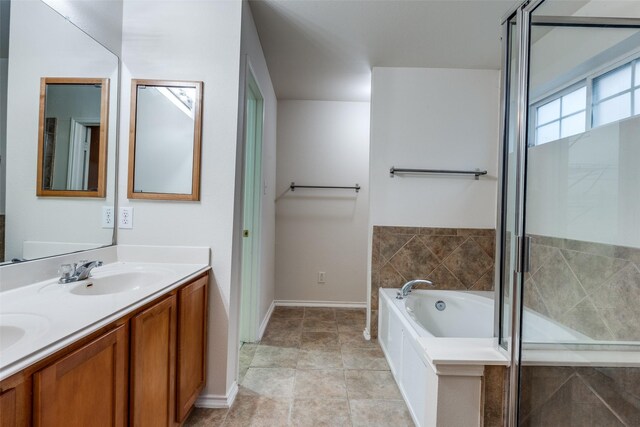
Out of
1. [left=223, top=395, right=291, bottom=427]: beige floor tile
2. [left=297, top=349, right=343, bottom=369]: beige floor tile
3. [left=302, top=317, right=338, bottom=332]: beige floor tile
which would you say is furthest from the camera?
[left=302, top=317, right=338, bottom=332]: beige floor tile

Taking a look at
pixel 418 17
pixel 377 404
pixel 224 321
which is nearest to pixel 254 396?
pixel 224 321

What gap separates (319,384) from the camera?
192cm

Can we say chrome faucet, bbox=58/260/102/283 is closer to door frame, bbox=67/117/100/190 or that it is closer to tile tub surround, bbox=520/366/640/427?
door frame, bbox=67/117/100/190

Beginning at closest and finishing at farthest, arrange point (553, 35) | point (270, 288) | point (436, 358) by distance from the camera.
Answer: point (436, 358) → point (553, 35) → point (270, 288)

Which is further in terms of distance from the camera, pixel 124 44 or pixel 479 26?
pixel 479 26

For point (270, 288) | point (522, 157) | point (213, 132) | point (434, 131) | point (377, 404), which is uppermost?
point (434, 131)

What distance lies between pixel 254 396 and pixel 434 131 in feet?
8.34

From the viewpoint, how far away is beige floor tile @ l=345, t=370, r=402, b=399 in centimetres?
183

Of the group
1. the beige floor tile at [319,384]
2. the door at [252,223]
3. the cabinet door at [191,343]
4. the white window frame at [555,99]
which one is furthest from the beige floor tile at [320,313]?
the white window frame at [555,99]

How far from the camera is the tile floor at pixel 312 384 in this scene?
5.27 ft

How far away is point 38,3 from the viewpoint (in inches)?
46.8

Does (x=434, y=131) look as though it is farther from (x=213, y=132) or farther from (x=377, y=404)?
(x=377, y=404)

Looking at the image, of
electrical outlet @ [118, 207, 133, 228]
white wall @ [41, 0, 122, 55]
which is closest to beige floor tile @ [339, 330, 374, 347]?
electrical outlet @ [118, 207, 133, 228]

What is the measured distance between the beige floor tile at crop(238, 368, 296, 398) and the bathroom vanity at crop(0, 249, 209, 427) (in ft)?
1.27
